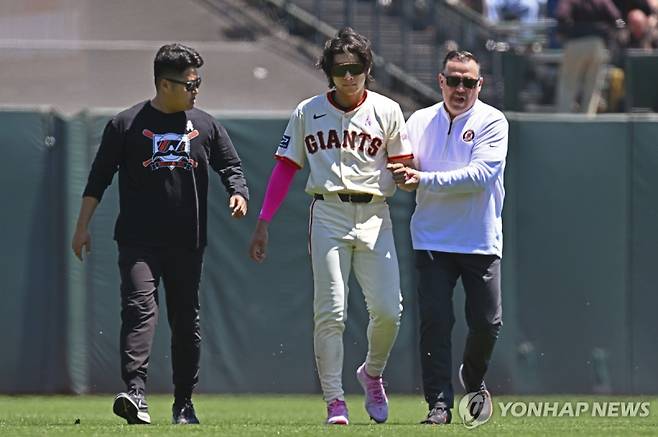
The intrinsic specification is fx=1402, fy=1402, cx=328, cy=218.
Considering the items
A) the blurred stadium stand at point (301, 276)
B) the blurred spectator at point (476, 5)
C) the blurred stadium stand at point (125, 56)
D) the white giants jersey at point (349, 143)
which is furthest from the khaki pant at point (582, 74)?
the white giants jersey at point (349, 143)

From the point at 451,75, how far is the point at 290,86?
763cm

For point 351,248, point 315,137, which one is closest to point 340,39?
point 315,137

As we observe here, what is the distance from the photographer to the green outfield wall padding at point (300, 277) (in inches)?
450

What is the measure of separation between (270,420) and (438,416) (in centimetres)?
134

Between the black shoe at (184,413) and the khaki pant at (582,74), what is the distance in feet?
23.2

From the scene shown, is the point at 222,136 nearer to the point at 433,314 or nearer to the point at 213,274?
the point at 433,314

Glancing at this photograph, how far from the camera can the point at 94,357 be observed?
11430 mm

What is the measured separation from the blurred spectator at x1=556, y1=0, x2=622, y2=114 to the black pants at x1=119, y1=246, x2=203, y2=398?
7.01 meters

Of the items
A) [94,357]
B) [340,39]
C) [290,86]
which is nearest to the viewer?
[340,39]

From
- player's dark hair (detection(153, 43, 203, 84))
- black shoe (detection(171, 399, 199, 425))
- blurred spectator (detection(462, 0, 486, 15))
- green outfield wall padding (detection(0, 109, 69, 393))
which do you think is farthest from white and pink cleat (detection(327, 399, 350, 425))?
blurred spectator (detection(462, 0, 486, 15))

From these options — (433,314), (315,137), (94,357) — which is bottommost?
(94,357)

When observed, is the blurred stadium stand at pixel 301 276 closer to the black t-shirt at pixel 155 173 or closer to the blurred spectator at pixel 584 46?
the blurred spectator at pixel 584 46

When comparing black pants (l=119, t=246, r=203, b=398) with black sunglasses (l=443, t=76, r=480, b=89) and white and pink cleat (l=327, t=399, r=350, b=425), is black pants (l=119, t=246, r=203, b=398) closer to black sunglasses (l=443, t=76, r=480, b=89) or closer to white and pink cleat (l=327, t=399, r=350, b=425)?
white and pink cleat (l=327, t=399, r=350, b=425)

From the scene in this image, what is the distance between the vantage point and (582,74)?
46.0 feet
